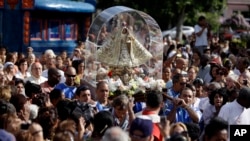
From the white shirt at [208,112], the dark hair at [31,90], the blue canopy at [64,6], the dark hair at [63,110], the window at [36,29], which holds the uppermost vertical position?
the dark hair at [63,110]

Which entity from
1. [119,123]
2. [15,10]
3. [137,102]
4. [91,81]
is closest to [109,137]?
[119,123]

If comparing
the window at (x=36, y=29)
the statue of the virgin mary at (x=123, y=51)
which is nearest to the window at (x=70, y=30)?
the window at (x=36, y=29)

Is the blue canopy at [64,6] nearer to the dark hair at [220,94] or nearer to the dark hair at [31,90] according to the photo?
the dark hair at [31,90]

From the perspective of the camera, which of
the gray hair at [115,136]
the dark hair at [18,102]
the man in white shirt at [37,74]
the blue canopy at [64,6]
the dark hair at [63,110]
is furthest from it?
the blue canopy at [64,6]

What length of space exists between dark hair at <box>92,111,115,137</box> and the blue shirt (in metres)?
4.12

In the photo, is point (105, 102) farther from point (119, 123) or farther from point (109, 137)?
point (109, 137)

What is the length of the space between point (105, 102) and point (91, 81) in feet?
9.96

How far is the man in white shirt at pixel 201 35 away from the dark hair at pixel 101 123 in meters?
15.4

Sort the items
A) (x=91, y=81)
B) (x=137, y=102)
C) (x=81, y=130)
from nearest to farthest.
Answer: (x=81, y=130), (x=137, y=102), (x=91, y=81)

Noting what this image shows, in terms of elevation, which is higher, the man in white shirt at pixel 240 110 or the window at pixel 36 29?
the man in white shirt at pixel 240 110

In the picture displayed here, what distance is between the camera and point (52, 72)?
1479cm

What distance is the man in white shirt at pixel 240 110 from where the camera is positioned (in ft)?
39.5

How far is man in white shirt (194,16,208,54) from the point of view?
2539 cm

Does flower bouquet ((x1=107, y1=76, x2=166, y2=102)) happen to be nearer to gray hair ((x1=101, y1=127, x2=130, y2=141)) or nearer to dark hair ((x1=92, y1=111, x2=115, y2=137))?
dark hair ((x1=92, y1=111, x2=115, y2=137))
